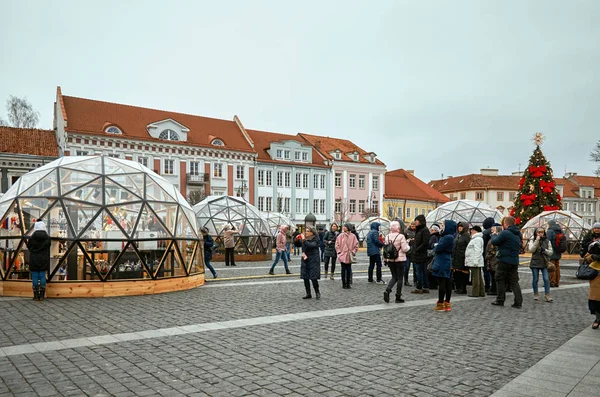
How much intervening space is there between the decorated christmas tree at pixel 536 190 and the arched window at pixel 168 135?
1339 inches

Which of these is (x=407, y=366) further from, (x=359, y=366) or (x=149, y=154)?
(x=149, y=154)

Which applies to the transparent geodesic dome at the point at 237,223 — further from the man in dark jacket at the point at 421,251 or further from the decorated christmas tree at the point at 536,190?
the decorated christmas tree at the point at 536,190

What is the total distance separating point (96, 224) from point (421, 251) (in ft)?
27.4

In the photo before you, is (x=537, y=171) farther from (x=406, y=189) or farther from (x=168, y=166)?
(x=168, y=166)

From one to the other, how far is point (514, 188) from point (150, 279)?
282 feet

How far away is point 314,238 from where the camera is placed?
12.0 metres

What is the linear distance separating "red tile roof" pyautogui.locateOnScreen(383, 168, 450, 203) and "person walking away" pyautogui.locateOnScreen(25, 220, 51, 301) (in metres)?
58.9

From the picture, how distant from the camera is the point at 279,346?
23.2 feet

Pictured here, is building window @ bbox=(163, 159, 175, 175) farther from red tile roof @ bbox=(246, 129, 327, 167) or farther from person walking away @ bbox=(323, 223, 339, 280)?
person walking away @ bbox=(323, 223, 339, 280)

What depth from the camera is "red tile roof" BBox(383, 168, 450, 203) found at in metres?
70.0

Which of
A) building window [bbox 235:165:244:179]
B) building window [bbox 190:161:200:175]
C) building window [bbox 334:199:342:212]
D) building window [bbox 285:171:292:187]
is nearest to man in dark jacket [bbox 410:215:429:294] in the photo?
building window [bbox 190:161:200:175]

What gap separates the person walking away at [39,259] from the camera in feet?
36.9

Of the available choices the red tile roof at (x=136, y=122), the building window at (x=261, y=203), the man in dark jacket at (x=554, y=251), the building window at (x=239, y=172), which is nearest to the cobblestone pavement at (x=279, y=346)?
the man in dark jacket at (x=554, y=251)

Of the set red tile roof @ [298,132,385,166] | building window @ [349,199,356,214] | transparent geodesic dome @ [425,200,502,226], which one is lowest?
transparent geodesic dome @ [425,200,502,226]
